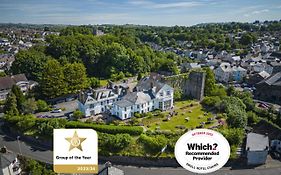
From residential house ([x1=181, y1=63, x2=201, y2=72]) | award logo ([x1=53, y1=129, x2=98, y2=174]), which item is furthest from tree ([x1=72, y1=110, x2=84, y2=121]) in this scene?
residential house ([x1=181, y1=63, x2=201, y2=72])

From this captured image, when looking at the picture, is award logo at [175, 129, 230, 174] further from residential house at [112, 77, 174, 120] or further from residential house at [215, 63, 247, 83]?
residential house at [215, 63, 247, 83]

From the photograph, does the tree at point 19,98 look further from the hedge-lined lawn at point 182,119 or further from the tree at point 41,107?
the hedge-lined lawn at point 182,119

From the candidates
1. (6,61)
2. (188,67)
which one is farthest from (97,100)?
(6,61)

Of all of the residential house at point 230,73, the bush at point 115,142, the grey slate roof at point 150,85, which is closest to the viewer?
the bush at point 115,142

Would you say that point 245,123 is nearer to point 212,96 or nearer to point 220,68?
point 212,96

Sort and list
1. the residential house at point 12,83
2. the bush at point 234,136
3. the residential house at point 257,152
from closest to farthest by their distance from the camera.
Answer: the residential house at point 257,152 < the bush at point 234,136 < the residential house at point 12,83

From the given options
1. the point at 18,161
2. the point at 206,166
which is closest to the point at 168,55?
the point at 18,161

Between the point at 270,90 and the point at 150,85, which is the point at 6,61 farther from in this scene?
the point at 270,90

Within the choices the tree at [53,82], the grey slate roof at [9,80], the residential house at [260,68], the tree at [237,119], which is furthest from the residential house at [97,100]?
the residential house at [260,68]
